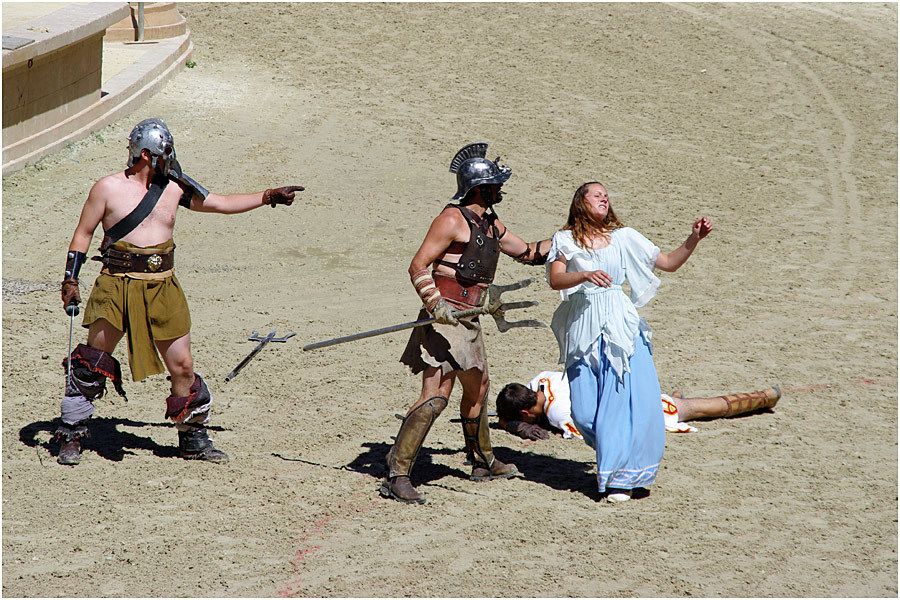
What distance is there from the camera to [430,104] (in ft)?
50.4

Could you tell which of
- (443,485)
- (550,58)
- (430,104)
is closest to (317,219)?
(430,104)

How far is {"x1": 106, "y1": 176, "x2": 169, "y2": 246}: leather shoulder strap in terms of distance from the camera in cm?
679

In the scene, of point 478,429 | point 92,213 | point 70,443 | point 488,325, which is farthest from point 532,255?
point 488,325

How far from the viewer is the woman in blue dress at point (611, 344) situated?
676cm

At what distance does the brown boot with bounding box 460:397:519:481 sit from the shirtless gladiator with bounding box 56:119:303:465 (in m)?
1.55

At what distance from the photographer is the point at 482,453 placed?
7.14 m

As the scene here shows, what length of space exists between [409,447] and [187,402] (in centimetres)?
132

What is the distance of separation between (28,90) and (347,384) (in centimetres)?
524

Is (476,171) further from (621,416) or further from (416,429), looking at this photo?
(621,416)

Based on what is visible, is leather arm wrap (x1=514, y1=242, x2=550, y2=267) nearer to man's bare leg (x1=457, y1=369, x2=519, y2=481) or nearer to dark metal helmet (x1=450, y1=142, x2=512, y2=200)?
dark metal helmet (x1=450, y1=142, x2=512, y2=200)

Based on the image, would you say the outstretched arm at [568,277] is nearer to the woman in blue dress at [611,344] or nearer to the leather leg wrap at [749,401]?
the woman in blue dress at [611,344]

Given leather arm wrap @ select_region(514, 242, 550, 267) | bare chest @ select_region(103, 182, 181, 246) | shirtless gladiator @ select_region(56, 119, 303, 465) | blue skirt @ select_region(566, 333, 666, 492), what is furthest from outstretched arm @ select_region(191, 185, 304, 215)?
blue skirt @ select_region(566, 333, 666, 492)

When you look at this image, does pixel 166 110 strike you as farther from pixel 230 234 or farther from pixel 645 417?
pixel 645 417

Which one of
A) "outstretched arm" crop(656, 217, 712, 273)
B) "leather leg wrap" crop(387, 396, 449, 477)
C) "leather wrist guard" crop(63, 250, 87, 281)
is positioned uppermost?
"outstretched arm" crop(656, 217, 712, 273)
